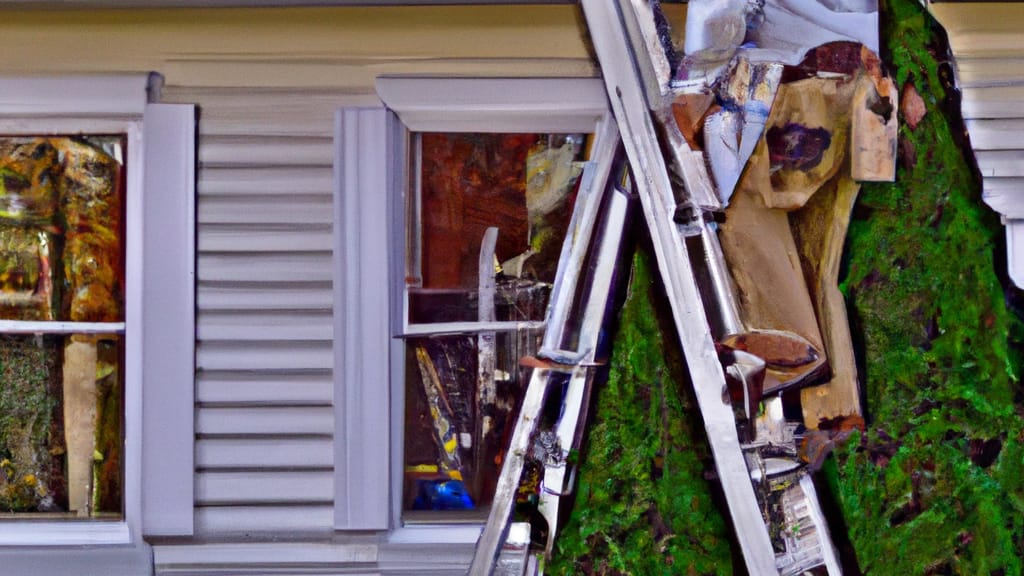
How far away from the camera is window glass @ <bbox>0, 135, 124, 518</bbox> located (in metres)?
2.25

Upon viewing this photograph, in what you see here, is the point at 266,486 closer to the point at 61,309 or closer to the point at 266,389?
the point at 266,389

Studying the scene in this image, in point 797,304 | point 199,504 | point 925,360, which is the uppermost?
point 797,304

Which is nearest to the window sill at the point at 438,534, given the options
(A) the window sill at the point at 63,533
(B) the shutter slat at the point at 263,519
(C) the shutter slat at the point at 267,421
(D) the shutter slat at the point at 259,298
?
(B) the shutter slat at the point at 263,519

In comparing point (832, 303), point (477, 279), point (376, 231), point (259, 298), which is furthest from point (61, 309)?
point (832, 303)

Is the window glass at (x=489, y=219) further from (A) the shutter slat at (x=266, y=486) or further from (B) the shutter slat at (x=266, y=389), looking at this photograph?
(A) the shutter slat at (x=266, y=486)

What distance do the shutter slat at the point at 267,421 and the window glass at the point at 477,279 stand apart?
0.27 m

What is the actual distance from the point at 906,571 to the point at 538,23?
76.8 inches

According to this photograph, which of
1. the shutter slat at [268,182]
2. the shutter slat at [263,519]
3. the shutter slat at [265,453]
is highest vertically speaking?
the shutter slat at [268,182]

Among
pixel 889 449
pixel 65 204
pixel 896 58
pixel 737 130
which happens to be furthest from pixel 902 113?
pixel 65 204

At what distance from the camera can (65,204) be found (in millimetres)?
2264

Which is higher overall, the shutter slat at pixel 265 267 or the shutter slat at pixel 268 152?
the shutter slat at pixel 268 152

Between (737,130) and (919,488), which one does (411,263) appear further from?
(919,488)

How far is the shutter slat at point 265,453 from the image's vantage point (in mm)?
2240

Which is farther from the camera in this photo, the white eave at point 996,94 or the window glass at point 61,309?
the window glass at point 61,309
